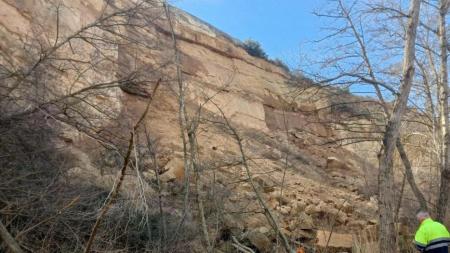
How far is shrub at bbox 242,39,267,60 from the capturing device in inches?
1059

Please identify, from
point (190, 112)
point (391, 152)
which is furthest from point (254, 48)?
point (391, 152)

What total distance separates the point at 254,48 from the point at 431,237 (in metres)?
19.8

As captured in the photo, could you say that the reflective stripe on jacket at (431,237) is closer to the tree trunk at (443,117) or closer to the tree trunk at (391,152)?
the tree trunk at (391,152)

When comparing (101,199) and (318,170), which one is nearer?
(101,199)

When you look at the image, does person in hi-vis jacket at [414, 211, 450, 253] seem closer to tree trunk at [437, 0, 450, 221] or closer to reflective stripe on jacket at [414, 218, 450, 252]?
reflective stripe on jacket at [414, 218, 450, 252]

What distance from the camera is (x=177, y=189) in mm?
10547

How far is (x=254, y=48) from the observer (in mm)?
27203

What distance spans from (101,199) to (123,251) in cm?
87

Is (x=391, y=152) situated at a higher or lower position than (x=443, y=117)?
lower

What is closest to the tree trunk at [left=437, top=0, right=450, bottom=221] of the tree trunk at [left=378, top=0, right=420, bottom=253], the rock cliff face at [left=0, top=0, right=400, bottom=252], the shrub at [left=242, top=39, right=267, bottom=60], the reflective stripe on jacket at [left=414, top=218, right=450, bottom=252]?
the rock cliff face at [left=0, top=0, right=400, bottom=252]

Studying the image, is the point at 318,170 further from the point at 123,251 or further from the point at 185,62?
the point at 123,251

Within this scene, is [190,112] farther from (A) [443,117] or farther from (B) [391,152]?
(B) [391,152]

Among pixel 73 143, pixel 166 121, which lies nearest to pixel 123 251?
pixel 73 143

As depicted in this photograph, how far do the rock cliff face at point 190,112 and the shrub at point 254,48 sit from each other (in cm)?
144
